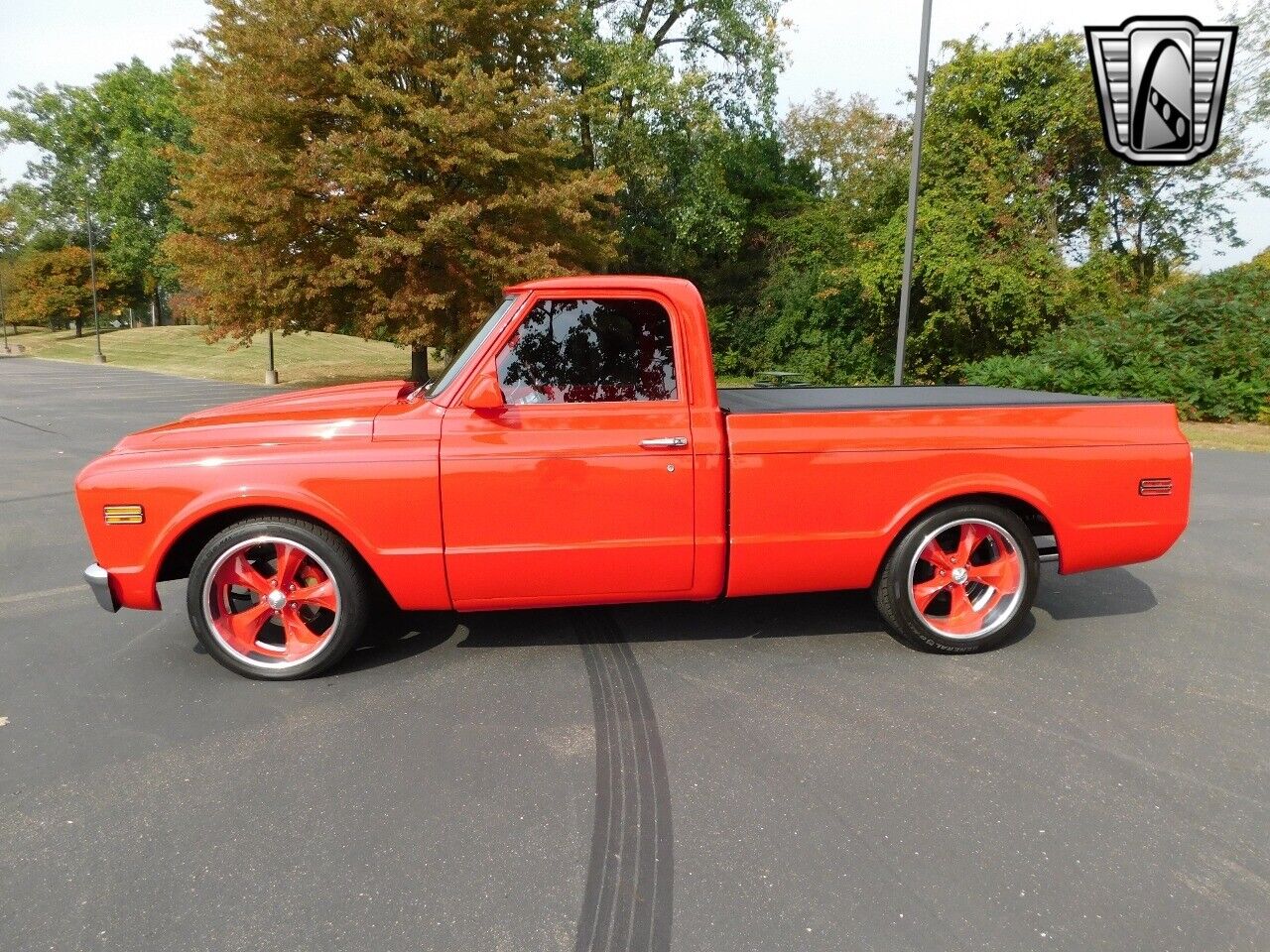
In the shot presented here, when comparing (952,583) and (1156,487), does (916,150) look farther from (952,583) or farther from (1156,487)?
(952,583)

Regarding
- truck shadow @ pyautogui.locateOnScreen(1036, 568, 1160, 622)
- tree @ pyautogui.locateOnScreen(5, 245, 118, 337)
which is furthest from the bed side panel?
tree @ pyautogui.locateOnScreen(5, 245, 118, 337)

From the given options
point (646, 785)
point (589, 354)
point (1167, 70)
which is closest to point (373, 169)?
point (1167, 70)

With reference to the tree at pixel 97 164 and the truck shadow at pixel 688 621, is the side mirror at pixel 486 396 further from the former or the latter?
the tree at pixel 97 164

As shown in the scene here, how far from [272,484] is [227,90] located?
1635cm

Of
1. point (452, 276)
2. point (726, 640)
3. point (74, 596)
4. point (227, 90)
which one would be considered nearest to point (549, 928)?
point (726, 640)

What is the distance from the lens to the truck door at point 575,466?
3.43m

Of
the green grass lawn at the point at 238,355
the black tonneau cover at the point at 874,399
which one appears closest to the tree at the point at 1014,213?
the black tonneau cover at the point at 874,399

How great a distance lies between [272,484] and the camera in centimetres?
337

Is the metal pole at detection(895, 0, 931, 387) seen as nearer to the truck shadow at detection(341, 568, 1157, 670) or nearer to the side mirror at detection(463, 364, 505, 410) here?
the truck shadow at detection(341, 568, 1157, 670)

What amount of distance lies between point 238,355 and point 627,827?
44.3 m

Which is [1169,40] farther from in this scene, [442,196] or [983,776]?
[442,196]

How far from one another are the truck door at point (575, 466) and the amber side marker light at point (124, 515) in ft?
4.51

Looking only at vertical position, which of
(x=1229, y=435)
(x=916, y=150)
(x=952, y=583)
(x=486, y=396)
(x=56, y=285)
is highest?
(x=56, y=285)

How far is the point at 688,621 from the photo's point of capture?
4.28 metres
